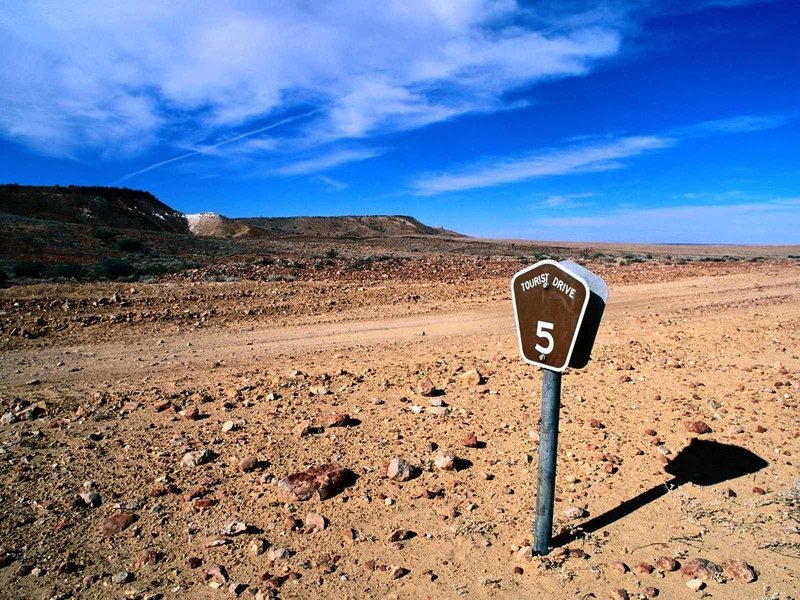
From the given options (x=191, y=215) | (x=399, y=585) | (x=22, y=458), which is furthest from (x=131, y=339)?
(x=191, y=215)

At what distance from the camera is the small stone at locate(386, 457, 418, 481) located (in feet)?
13.7

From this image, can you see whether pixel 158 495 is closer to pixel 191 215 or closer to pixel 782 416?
pixel 782 416

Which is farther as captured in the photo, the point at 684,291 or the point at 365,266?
the point at 365,266

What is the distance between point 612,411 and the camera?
5434 mm

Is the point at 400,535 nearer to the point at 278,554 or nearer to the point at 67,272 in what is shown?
the point at 278,554

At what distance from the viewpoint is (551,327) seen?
2936 millimetres

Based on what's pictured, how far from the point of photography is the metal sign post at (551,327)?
2816mm

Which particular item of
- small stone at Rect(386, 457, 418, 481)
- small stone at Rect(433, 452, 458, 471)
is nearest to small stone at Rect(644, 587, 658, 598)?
small stone at Rect(433, 452, 458, 471)

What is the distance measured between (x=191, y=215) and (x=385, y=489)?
87.7m

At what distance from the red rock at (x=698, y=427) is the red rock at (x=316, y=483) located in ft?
10.8

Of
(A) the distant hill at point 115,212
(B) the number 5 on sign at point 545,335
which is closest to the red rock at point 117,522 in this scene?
(B) the number 5 on sign at point 545,335

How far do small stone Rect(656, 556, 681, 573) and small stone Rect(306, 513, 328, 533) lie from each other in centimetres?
217

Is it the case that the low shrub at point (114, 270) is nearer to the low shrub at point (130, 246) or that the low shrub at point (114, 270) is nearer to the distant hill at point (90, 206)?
the low shrub at point (130, 246)

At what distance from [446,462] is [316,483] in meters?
1.09
